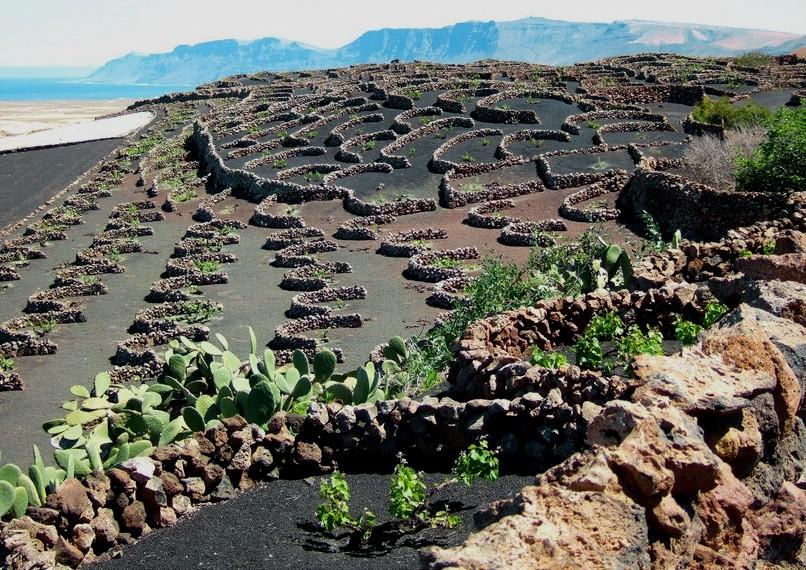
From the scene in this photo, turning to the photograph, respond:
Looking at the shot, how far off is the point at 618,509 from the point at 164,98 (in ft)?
263

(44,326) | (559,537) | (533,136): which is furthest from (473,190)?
(559,537)

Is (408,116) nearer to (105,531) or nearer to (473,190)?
(473,190)

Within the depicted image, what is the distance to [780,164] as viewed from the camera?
23.8 metres

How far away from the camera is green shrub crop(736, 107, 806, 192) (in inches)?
923

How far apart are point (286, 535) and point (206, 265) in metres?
19.9

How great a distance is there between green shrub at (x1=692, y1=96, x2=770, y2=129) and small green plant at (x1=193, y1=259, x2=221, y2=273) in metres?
21.9

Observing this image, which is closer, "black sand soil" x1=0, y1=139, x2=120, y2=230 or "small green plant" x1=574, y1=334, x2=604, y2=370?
"small green plant" x1=574, y1=334, x2=604, y2=370

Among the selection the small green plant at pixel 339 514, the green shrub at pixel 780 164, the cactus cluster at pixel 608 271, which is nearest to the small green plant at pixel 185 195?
the green shrub at pixel 780 164

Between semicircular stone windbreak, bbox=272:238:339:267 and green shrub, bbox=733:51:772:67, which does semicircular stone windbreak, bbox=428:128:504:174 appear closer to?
semicircular stone windbreak, bbox=272:238:339:267

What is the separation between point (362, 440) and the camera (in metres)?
9.45

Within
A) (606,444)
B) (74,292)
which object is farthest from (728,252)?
(74,292)

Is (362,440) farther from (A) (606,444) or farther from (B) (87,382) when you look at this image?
(B) (87,382)

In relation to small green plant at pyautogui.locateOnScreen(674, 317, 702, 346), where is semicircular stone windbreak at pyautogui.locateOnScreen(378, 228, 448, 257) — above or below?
below

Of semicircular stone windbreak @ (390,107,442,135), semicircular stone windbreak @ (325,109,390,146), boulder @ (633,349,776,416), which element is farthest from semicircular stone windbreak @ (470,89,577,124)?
boulder @ (633,349,776,416)
